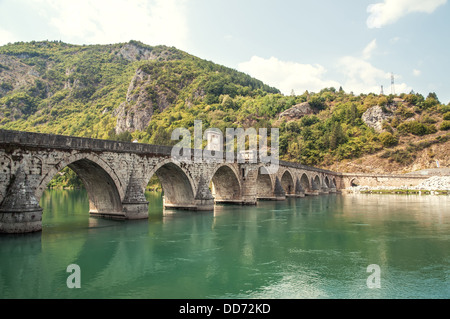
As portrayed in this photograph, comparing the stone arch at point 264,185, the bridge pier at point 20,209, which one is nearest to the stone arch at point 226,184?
the stone arch at point 264,185

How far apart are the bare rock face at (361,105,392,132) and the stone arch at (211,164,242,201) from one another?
6247 centimetres

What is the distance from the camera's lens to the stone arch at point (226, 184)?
1257 inches

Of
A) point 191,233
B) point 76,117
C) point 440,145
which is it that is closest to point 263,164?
point 191,233

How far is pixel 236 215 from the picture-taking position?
25.8 metres

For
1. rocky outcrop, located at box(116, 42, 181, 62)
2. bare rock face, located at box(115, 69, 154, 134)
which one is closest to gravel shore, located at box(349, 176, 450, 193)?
bare rock face, located at box(115, 69, 154, 134)

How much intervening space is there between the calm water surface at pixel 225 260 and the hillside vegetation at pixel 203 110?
51.2m

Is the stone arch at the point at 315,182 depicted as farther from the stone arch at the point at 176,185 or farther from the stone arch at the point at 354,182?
the stone arch at the point at 176,185

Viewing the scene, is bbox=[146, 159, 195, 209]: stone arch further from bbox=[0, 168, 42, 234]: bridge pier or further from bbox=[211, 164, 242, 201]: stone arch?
bbox=[0, 168, 42, 234]: bridge pier

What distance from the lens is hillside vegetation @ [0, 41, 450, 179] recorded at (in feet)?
251

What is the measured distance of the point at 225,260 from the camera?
12.0 meters

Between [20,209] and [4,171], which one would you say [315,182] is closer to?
[20,209]
